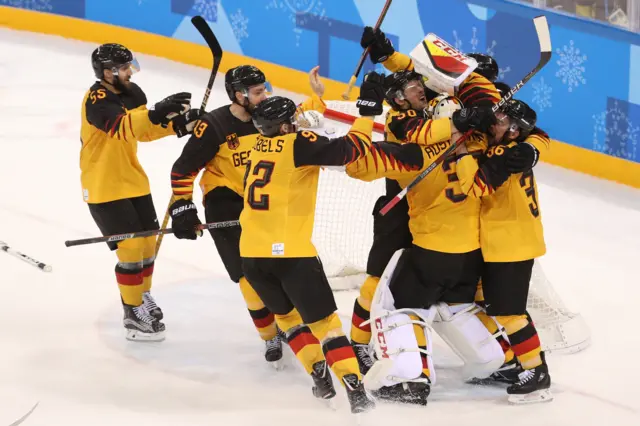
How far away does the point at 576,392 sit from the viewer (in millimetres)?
4418

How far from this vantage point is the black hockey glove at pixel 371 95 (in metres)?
4.13

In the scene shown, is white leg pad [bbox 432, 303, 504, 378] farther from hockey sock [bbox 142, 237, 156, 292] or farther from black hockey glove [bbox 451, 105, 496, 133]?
hockey sock [bbox 142, 237, 156, 292]

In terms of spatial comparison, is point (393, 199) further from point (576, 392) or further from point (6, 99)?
point (6, 99)

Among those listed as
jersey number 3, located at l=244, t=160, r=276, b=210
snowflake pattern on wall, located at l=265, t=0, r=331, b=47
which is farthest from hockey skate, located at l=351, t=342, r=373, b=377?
snowflake pattern on wall, located at l=265, t=0, r=331, b=47

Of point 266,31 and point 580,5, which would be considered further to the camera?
point 266,31

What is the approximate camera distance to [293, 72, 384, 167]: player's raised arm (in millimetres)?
4000

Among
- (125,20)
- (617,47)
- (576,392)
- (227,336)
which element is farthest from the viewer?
(125,20)

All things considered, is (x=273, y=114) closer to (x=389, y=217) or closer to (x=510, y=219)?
(x=389, y=217)

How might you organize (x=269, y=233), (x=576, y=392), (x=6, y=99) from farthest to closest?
1. (x=6, y=99)
2. (x=576, y=392)
3. (x=269, y=233)

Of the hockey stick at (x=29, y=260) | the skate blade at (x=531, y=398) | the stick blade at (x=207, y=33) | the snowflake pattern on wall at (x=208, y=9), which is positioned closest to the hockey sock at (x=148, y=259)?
the hockey stick at (x=29, y=260)

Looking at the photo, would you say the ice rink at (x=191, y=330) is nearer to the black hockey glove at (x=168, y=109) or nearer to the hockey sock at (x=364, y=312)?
the hockey sock at (x=364, y=312)

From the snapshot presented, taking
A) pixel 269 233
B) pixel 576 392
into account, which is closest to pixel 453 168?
pixel 269 233

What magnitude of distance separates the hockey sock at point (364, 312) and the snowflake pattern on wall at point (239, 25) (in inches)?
176

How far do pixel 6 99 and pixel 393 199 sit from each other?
16.1 ft
